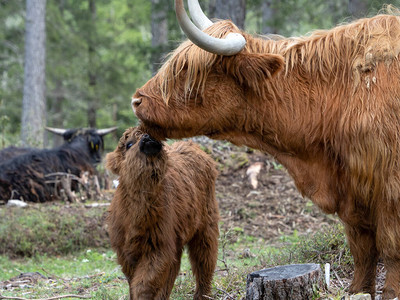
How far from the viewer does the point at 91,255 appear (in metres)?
9.27

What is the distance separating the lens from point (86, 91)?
28.0 metres

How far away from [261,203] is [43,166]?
5.06 meters

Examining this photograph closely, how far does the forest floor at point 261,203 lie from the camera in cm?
968

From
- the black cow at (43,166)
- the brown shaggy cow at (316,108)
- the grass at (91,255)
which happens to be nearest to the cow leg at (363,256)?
the brown shaggy cow at (316,108)

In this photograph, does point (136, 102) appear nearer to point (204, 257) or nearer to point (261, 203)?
point (204, 257)

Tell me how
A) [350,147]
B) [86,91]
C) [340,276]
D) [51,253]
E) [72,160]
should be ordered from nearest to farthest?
1. [350,147]
2. [340,276]
3. [51,253]
4. [72,160]
5. [86,91]

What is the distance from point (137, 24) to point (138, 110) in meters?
32.2

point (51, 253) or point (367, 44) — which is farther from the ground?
point (367, 44)

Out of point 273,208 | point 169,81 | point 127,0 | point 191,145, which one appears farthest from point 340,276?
point 127,0

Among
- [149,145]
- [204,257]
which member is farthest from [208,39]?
[204,257]

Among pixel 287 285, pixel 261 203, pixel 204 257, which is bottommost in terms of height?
pixel 261 203

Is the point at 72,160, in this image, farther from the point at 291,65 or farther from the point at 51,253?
the point at 291,65

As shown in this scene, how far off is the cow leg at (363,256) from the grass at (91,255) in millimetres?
1109

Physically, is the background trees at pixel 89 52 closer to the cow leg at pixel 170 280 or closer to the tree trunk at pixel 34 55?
the tree trunk at pixel 34 55
